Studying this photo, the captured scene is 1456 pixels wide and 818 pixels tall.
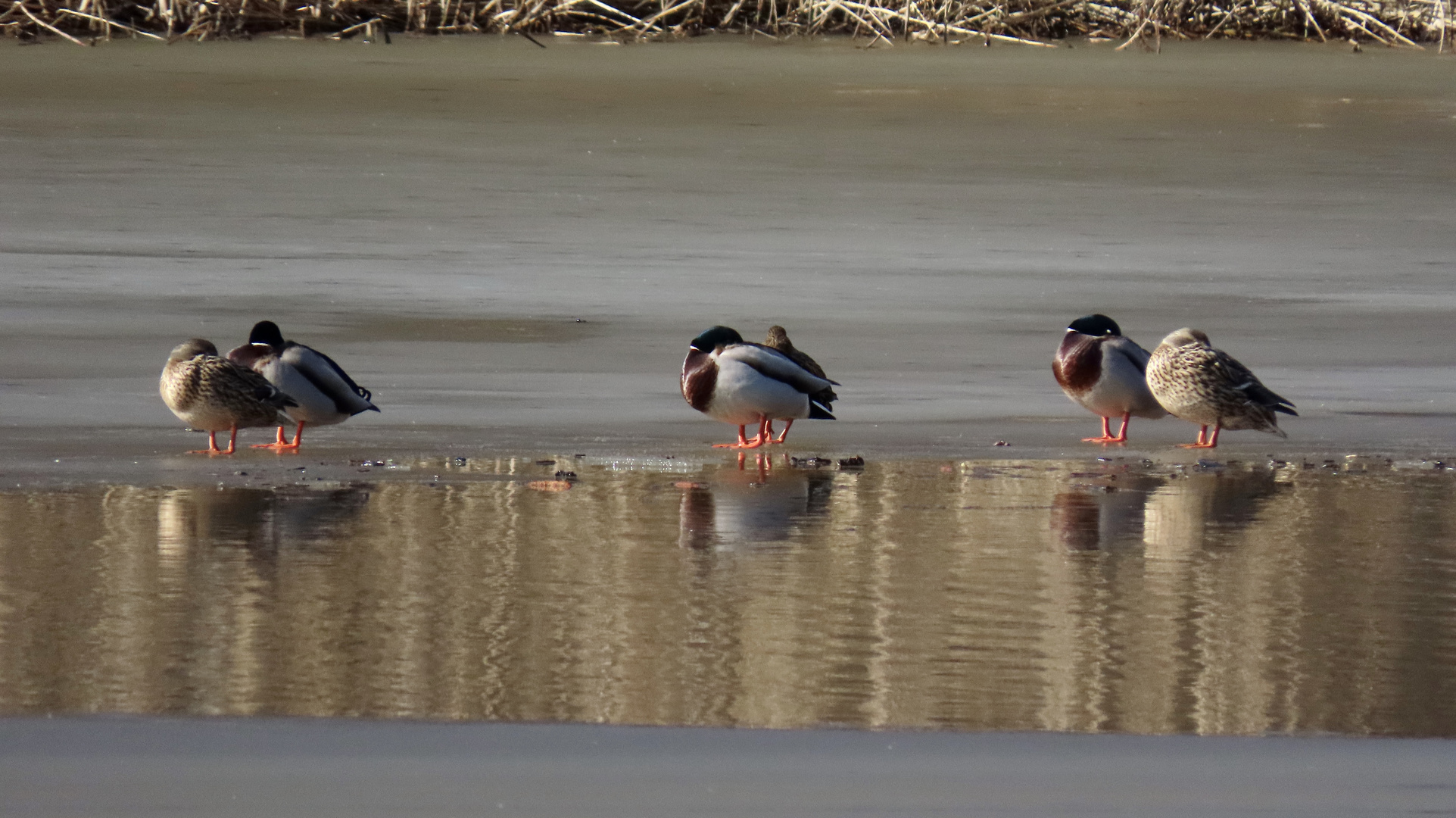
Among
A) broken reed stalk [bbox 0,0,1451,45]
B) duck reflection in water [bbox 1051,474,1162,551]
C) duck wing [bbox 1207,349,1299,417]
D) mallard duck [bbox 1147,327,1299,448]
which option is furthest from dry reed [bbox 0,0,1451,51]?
duck reflection in water [bbox 1051,474,1162,551]

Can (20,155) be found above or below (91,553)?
above

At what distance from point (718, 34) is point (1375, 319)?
10888 millimetres

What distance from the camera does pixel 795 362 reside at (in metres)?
8.54

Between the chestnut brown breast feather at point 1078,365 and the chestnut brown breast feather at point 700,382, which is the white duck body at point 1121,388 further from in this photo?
the chestnut brown breast feather at point 700,382

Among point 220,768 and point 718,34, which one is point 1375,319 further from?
point 718,34

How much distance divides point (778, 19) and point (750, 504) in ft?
47.7

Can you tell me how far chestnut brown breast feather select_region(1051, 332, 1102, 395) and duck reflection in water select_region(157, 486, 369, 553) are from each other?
2.67 metres

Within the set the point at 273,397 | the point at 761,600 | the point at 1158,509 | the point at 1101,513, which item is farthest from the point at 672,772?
the point at 273,397

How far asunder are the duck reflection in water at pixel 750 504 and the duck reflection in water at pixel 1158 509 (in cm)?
73

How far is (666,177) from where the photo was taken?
604 inches

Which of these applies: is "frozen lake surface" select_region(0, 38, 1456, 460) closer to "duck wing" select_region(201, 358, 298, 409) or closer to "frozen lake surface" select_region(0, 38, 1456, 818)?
"frozen lake surface" select_region(0, 38, 1456, 818)

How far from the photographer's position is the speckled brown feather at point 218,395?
7.99 meters

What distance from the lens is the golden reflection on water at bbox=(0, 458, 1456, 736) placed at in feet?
15.8

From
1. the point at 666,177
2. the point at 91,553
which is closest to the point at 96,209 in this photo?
the point at 666,177
